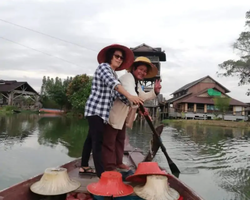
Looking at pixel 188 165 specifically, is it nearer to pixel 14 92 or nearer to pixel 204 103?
pixel 204 103

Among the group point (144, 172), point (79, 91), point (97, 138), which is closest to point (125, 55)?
point (97, 138)

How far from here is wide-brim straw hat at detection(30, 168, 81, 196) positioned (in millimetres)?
1784

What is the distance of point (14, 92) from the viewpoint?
31953 millimetres

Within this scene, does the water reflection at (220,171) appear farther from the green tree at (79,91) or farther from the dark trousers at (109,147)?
the green tree at (79,91)

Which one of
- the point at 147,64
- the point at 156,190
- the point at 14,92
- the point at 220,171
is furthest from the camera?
the point at 14,92

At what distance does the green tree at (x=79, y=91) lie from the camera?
26.3 metres

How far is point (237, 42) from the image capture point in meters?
20.1

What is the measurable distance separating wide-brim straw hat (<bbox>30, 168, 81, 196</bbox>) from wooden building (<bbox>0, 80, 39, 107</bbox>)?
32.5 meters

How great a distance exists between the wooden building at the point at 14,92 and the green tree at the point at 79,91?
27.5 ft

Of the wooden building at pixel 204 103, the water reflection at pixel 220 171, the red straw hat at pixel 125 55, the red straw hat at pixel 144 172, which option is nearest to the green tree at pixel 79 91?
the wooden building at pixel 204 103

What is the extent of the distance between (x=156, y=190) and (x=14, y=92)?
111 feet

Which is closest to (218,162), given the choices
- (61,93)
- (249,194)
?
(249,194)

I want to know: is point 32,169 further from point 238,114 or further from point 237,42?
point 238,114

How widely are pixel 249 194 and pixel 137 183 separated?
2.73 meters
